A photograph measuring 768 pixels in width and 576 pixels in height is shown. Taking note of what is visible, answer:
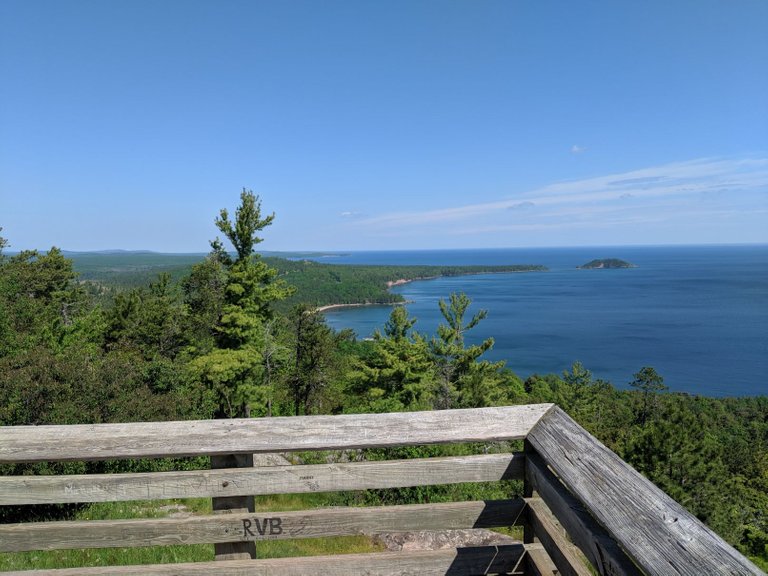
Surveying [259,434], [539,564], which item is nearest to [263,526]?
[259,434]

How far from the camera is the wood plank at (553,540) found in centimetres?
171

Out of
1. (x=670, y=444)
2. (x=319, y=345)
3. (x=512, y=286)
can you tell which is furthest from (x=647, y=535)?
(x=512, y=286)

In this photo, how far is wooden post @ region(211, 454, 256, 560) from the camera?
2.03 m

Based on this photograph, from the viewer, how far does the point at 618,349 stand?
74.0 m

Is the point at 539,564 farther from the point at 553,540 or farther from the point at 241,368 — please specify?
the point at 241,368

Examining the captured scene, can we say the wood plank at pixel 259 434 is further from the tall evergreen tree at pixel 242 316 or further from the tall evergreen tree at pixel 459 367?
the tall evergreen tree at pixel 459 367

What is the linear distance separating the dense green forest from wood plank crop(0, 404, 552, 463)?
5.92 meters

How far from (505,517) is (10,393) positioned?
36.7 feet

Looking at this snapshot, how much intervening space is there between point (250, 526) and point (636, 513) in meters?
1.46

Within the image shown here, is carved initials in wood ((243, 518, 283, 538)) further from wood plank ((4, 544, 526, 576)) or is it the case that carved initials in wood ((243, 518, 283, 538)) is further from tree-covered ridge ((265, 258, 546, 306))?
tree-covered ridge ((265, 258, 546, 306))

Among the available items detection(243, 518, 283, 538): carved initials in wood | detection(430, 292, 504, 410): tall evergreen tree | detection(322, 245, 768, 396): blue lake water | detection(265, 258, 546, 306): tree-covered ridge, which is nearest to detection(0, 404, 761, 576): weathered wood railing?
detection(243, 518, 283, 538): carved initials in wood

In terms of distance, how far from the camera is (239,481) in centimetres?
197

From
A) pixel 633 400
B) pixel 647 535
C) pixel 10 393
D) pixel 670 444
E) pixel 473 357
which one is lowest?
pixel 633 400

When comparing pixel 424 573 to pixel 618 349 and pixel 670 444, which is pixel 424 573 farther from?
pixel 618 349
